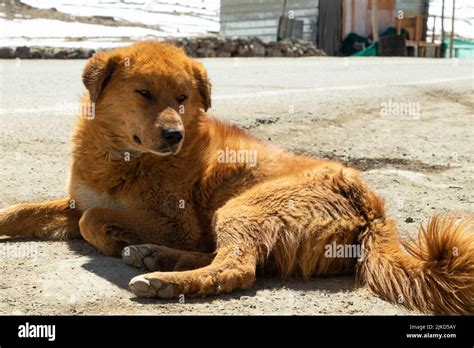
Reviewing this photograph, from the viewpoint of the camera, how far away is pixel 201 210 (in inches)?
199

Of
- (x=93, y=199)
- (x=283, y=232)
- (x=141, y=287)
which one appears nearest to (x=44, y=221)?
(x=93, y=199)

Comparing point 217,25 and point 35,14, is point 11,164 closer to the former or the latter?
point 35,14

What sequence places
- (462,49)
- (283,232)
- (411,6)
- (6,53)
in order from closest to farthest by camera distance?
(283,232) → (6,53) → (462,49) → (411,6)

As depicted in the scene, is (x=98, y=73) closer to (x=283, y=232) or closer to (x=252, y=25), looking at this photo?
(x=283, y=232)

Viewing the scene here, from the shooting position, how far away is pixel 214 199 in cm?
504

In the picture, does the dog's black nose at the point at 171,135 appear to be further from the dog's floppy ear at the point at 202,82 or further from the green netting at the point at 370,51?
the green netting at the point at 370,51

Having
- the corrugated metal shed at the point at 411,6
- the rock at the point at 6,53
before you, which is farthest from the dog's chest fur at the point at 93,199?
the corrugated metal shed at the point at 411,6

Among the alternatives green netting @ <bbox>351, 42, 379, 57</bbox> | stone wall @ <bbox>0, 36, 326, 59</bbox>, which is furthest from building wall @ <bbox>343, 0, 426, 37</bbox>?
stone wall @ <bbox>0, 36, 326, 59</bbox>

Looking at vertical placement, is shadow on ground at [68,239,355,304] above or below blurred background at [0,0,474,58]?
below

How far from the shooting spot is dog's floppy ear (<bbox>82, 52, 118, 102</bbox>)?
499cm

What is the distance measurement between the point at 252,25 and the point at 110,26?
789cm

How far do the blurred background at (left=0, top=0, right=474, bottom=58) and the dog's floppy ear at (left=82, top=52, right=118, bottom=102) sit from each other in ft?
65.8

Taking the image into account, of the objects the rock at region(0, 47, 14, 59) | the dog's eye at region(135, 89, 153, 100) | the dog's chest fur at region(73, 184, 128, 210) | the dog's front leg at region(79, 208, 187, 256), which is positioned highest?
the rock at region(0, 47, 14, 59)

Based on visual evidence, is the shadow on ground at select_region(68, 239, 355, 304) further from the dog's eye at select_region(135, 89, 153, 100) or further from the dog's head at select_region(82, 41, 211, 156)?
the dog's eye at select_region(135, 89, 153, 100)
